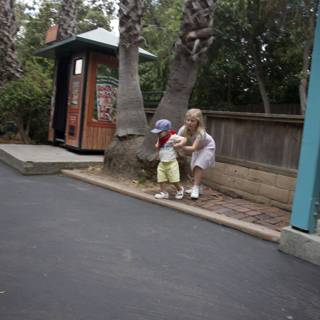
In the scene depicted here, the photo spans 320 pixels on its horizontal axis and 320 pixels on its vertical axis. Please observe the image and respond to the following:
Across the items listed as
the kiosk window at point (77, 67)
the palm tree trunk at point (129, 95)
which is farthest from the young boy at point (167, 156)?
the kiosk window at point (77, 67)

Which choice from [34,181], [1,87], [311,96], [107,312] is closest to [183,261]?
[107,312]

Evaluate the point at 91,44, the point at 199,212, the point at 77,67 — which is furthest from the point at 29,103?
the point at 199,212

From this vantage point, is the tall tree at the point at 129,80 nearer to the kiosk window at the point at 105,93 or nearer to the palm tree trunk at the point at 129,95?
the palm tree trunk at the point at 129,95

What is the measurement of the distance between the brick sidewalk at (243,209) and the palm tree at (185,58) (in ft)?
4.20

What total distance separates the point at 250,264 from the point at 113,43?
6.84m

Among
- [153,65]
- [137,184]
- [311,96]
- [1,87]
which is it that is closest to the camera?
[311,96]

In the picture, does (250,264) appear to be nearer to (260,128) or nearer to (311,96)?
(311,96)

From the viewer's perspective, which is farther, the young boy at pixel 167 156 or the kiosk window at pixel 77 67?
the kiosk window at pixel 77 67

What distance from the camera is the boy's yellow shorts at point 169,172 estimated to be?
5.75 m

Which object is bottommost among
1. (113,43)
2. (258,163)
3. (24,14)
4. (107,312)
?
(107,312)

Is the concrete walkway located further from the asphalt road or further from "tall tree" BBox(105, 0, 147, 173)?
the asphalt road

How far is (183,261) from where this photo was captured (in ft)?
11.7

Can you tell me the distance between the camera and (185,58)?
664 centimetres

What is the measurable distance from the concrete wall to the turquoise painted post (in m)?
1.47
